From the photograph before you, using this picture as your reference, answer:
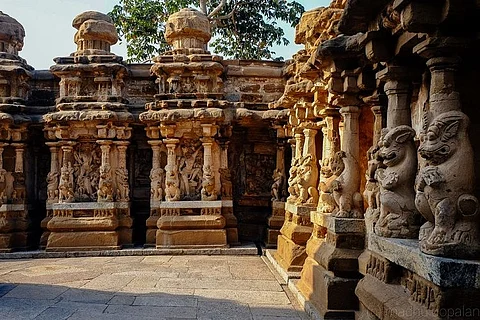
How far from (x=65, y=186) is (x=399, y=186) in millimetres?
7875

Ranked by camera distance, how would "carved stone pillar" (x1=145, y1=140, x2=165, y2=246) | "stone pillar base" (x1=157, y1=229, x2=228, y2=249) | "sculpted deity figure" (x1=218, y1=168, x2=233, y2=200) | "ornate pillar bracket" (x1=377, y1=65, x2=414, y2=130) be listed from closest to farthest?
"ornate pillar bracket" (x1=377, y1=65, x2=414, y2=130) → "stone pillar base" (x1=157, y1=229, x2=228, y2=249) → "carved stone pillar" (x1=145, y1=140, x2=165, y2=246) → "sculpted deity figure" (x1=218, y1=168, x2=233, y2=200)

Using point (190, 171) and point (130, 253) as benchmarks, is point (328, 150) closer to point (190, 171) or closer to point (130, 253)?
point (190, 171)

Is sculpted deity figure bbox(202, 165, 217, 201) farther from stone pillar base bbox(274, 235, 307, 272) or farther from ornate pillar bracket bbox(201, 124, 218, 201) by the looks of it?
stone pillar base bbox(274, 235, 307, 272)

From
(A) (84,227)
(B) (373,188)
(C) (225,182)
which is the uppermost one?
(B) (373,188)

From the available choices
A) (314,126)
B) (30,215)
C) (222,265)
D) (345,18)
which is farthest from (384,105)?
(30,215)

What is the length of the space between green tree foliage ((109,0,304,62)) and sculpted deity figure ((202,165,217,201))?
31.0 feet

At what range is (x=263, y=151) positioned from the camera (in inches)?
425

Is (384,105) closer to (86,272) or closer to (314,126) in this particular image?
(314,126)

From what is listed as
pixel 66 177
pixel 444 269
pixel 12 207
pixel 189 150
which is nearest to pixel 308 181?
pixel 189 150

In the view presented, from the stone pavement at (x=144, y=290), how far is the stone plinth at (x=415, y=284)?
175cm

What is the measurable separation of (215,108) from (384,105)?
545 centimetres

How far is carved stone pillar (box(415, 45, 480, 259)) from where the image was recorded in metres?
2.79

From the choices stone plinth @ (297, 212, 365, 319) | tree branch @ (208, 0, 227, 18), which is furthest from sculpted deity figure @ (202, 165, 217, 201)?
tree branch @ (208, 0, 227, 18)

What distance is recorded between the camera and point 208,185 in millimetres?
9570
